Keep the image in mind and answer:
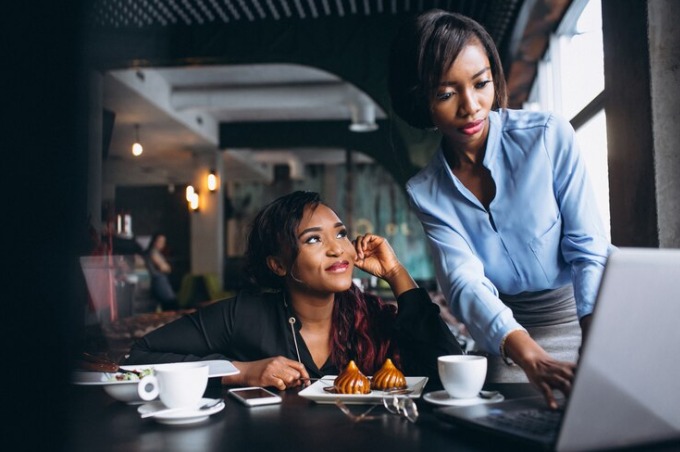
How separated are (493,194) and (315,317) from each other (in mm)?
653

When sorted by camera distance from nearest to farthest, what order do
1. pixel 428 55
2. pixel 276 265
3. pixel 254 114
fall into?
1. pixel 428 55
2. pixel 276 265
3. pixel 254 114

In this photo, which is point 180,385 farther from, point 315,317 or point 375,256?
point 375,256

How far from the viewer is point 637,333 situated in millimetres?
756

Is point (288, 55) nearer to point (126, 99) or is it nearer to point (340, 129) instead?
point (126, 99)

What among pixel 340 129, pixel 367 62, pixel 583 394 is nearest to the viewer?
pixel 583 394

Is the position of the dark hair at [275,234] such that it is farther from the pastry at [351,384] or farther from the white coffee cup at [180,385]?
the white coffee cup at [180,385]

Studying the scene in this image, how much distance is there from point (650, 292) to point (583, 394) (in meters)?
0.15

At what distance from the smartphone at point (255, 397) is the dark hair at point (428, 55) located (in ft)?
2.66

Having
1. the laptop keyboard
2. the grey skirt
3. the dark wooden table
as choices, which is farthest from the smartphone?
the grey skirt

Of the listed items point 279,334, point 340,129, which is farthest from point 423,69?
point 340,129

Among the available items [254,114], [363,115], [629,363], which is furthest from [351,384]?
[254,114]

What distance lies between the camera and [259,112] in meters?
9.56

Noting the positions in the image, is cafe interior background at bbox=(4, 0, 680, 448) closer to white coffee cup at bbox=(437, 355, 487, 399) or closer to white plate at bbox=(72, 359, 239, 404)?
white plate at bbox=(72, 359, 239, 404)

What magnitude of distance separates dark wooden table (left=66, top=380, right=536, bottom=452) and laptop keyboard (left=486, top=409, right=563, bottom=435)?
1.1 inches
